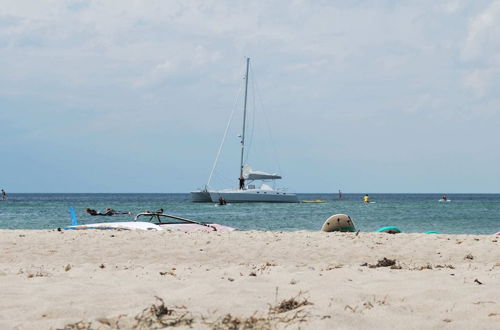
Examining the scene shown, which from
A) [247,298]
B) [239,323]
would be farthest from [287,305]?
[239,323]

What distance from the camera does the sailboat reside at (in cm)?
7419

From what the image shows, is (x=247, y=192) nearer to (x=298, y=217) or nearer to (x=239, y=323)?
(x=298, y=217)

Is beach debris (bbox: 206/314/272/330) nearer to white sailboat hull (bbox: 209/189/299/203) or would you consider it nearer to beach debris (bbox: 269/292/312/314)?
beach debris (bbox: 269/292/312/314)

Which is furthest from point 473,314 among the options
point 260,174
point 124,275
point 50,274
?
point 260,174

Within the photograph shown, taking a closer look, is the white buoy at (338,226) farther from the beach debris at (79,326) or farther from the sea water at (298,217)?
the beach debris at (79,326)

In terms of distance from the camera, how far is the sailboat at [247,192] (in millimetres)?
74194

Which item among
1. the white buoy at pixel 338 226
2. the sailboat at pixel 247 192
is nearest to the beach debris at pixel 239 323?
the white buoy at pixel 338 226

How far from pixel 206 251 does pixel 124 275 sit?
15.9 ft

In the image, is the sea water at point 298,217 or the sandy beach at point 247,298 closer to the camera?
the sandy beach at point 247,298

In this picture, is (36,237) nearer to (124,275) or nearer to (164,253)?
(164,253)

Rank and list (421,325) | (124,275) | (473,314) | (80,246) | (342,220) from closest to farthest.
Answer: (421,325), (473,314), (124,275), (80,246), (342,220)

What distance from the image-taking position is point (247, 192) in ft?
245

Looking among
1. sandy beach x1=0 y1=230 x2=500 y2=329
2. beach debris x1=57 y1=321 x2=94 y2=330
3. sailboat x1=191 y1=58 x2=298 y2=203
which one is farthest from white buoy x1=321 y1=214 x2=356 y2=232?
sailboat x1=191 y1=58 x2=298 y2=203

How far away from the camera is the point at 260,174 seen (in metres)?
78.6
